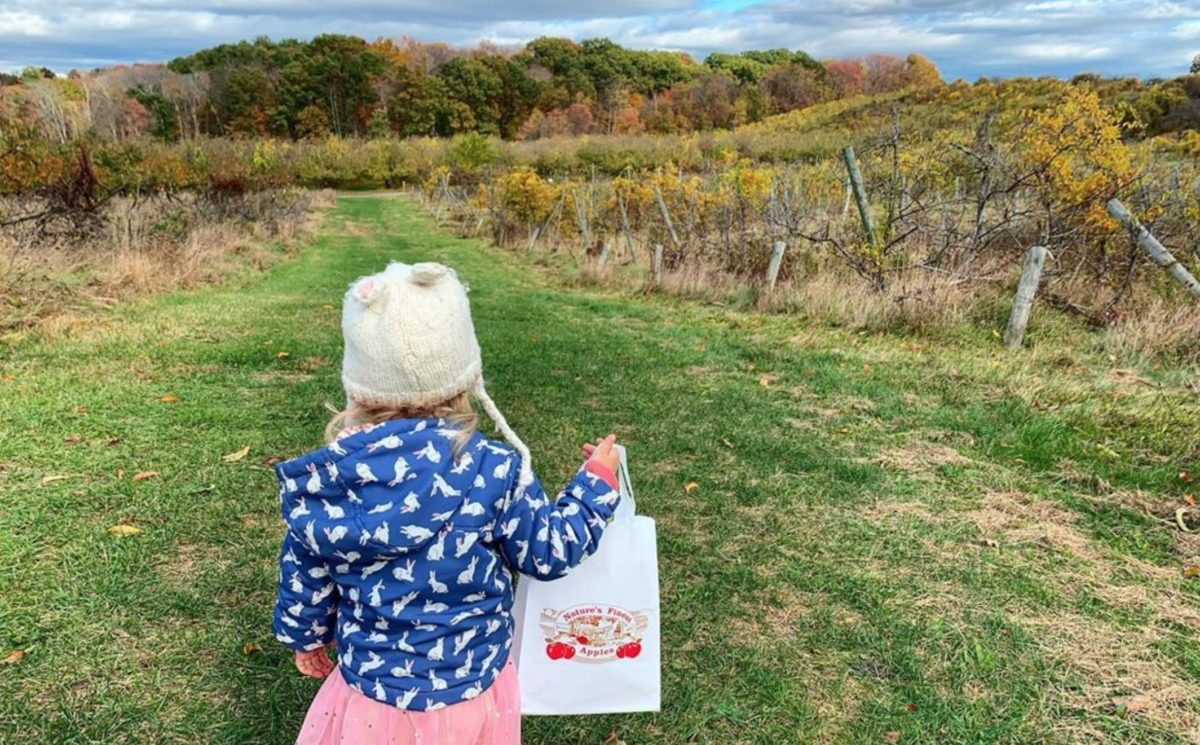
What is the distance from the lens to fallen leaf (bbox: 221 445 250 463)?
4.31 meters

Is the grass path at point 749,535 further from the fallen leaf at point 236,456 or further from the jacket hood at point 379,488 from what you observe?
the jacket hood at point 379,488

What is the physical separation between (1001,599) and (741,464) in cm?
169

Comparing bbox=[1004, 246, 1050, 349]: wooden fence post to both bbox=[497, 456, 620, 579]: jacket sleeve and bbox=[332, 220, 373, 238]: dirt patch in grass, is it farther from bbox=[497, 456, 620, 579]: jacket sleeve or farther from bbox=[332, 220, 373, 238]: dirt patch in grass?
bbox=[332, 220, 373, 238]: dirt patch in grass

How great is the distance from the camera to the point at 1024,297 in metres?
6.97

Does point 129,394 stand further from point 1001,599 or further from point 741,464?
point 1001,599

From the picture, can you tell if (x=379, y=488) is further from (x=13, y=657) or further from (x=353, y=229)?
(x=353, y=229)

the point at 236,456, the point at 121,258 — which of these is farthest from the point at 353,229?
the point at 236,456

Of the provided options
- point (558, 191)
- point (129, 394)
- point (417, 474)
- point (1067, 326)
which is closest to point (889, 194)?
point (1067, 326)

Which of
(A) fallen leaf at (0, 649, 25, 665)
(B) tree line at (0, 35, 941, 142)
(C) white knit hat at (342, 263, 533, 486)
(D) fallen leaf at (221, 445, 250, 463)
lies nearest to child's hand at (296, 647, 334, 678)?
(C) white knit hat at (342, 263, 533, 486)

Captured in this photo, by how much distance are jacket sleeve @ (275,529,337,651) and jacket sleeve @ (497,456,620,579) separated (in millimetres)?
391

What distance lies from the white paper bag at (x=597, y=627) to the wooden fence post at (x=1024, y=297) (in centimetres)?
643

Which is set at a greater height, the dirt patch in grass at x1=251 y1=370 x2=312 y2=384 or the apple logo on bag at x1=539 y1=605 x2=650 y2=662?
the apple logo on bag at x1=539 y1=605 x2=650 y2=662

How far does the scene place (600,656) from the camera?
186 cm

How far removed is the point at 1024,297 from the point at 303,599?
23.7 ft
